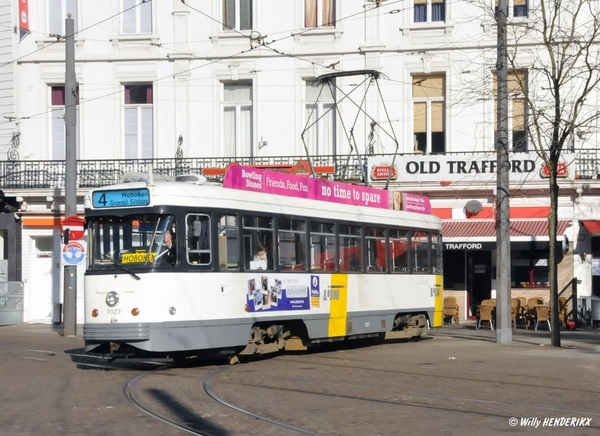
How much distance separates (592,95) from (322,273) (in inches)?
607

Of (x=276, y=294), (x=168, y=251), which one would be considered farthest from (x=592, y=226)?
(x=168, y=251)

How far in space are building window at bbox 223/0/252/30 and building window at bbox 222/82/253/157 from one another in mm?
1888

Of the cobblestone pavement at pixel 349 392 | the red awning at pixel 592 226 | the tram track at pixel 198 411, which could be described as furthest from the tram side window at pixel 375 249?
the red awning at pixel 592 226

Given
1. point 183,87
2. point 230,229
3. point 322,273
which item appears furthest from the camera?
point 183,87

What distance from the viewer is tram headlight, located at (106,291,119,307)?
53.2 feet

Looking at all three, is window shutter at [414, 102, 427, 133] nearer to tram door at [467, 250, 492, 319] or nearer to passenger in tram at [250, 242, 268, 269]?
tram door at [467, 250, 492, 319]

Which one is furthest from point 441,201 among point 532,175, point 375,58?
point 375,58

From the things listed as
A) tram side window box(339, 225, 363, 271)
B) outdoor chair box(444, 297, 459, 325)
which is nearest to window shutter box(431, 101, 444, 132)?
outdoor chair box(444, 297, 459, 325)

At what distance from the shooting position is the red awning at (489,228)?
30.6 meters

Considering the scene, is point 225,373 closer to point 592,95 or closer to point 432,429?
point 432,429

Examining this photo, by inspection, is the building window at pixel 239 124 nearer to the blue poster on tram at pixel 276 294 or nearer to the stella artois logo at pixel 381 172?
the stella artois logo at pixel 381 172

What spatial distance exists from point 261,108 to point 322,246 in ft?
46.4

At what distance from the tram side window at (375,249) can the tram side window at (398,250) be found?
387 millimetres

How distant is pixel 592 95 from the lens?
31.9 meters
